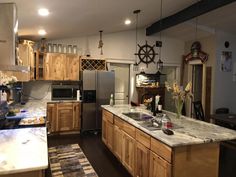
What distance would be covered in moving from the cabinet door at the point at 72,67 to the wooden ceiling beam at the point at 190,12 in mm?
2507

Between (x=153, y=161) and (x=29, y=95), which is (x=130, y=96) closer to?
(x=29, y=95)

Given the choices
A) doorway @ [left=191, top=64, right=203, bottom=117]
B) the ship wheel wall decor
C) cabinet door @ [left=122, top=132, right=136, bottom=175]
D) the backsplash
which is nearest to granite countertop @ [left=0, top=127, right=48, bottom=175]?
cabinet door @ [left=122, top=132, right=136, bottom=175]

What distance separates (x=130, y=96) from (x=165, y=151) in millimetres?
4413

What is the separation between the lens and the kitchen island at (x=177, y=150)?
208 cm

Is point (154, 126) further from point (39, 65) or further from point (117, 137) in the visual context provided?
point (39, 65)

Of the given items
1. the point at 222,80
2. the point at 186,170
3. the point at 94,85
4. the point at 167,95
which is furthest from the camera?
the point at 167,95

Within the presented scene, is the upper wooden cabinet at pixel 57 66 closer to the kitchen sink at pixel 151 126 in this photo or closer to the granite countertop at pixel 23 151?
the granite countertop at pixel 23 151

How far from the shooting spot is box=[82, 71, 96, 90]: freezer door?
5.27m

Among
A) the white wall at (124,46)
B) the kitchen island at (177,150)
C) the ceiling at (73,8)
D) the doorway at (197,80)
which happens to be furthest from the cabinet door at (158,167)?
the doorway at (197,80)

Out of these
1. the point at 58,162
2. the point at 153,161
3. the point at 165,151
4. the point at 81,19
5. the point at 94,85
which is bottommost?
the point at 58,162

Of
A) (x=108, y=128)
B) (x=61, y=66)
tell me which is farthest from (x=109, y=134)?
(x=61, y=66)

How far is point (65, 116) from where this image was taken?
519cm

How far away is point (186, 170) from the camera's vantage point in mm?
2123

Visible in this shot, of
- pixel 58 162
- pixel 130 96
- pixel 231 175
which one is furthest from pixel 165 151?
pixel 130 96
